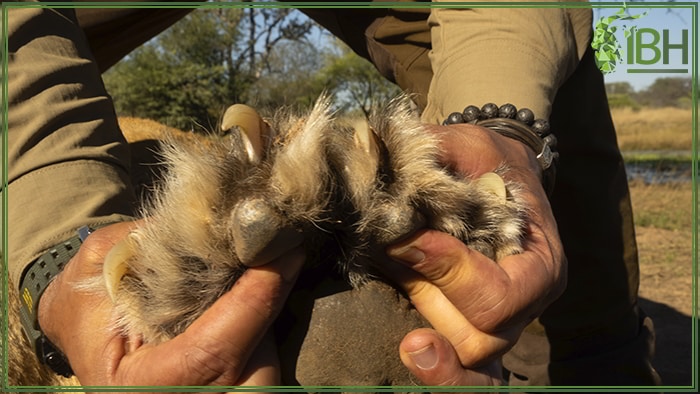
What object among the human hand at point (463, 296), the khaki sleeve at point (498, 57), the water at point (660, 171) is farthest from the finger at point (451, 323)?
the water at point (660, 171)

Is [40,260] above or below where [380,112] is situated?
below

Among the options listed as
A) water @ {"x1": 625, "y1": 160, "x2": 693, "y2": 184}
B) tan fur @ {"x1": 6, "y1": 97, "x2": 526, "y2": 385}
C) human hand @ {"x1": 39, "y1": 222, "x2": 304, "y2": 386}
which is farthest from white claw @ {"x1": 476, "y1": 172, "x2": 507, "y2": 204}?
water @ {"x1": 625, "y1": 160, "x2": 693, "y2": 184}

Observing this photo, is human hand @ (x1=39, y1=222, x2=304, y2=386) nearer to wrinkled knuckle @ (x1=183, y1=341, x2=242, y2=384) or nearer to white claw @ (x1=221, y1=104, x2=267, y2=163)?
wrinkled knuckle @ (x1=183, y1=341, x2=242, y2=384)

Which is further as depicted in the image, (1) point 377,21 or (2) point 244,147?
(1) point 377,21

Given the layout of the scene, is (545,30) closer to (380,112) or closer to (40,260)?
(380,112)

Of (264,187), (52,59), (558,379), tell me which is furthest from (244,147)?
(558,379)

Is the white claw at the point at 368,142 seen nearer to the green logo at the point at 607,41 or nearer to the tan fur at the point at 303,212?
the tan fur at the point at 303,212
